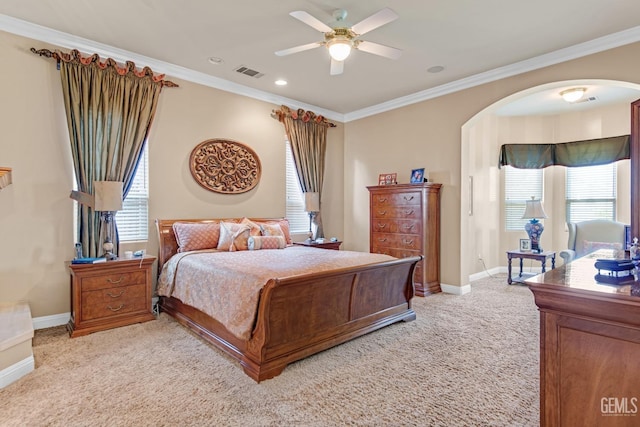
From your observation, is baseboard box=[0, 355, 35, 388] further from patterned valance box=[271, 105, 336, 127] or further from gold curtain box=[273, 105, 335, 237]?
patterned valance box=[271, 105, 336, 127]

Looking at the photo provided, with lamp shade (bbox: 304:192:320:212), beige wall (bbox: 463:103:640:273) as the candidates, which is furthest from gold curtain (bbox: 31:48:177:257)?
beige wall (bbox: 463:103:640:273)

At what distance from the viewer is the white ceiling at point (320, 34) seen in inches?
Result: 115

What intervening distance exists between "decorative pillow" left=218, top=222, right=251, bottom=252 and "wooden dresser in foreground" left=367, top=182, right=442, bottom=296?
220 centimetres

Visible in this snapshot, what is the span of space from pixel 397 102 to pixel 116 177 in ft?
13.8

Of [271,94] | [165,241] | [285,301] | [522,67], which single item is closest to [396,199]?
[522,67]

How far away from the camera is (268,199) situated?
5.20m

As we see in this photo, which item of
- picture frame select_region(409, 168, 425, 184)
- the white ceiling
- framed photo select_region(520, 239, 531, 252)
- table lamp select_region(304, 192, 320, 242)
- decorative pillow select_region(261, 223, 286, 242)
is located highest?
the white ceiling

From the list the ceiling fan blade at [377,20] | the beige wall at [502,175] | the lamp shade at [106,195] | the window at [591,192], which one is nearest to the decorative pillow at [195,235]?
the lamp shade at [106,195]

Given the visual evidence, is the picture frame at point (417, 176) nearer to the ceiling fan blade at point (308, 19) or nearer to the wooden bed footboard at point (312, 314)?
the wooden bed footboard at point (312, 314)

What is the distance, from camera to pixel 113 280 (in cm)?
335

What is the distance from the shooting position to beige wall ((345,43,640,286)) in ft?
12.0

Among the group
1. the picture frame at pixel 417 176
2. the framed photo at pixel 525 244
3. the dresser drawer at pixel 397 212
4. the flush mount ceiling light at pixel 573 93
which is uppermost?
the flush mount ceiling light at pixel 573 93

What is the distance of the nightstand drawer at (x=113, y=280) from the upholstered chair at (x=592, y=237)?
5.67 metres

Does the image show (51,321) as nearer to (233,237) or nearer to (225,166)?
(233,237)
